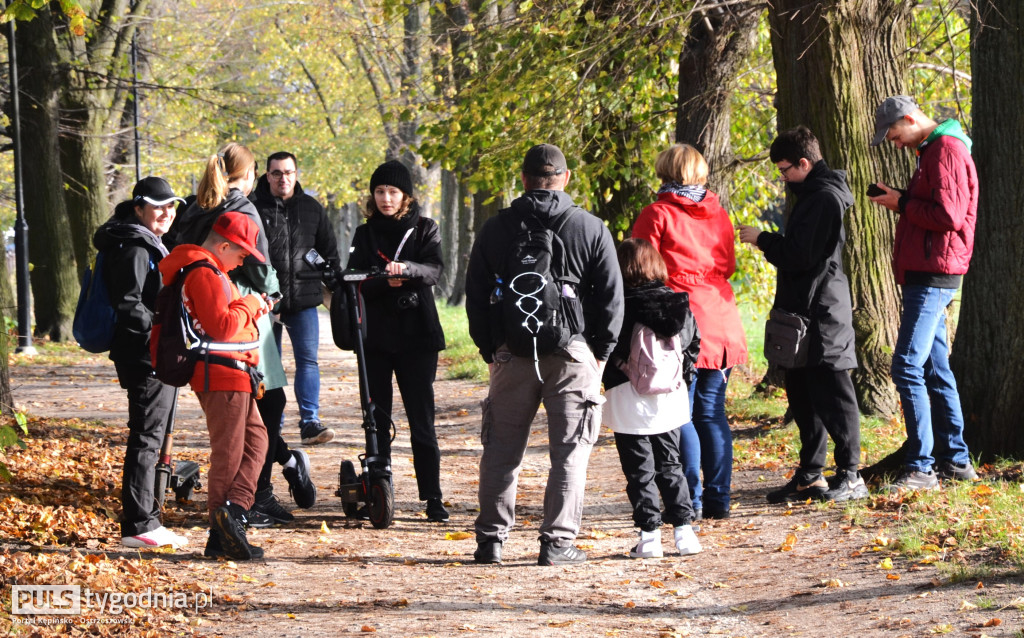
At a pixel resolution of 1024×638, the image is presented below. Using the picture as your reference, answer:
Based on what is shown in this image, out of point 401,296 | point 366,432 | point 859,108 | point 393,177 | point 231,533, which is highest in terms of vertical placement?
point 859,108

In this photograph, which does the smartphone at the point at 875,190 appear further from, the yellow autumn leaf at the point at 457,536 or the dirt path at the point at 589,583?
the yellow autumn leaf at the point at 457,536

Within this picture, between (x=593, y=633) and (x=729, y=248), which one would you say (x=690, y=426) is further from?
(x=593, y=633)

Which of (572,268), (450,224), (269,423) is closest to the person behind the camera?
(572,268)

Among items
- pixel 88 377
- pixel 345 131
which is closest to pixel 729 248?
pixel 88 377

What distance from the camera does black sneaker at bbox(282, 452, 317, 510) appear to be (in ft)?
22.7

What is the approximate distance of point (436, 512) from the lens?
6867mm

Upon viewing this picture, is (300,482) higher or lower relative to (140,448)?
lower

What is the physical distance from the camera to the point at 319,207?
8.52m

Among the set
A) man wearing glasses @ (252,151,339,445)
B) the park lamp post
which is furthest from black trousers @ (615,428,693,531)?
the park lamp post

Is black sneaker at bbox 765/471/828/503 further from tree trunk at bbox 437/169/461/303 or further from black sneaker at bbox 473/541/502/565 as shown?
tree trunk at bbox 437/169/461/303

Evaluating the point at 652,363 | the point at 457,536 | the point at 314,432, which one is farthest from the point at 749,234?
the point at 314,432

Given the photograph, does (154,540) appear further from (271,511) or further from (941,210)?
(941,210)

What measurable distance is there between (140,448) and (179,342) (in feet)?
2.57

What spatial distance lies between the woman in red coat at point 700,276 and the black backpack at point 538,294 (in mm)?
969
